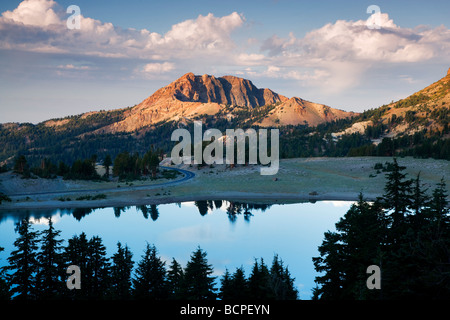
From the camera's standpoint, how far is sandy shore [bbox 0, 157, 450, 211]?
69.8 metres

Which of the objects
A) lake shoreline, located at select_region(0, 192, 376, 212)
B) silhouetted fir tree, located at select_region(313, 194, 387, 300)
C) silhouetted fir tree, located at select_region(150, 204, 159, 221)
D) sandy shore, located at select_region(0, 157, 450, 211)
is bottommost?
silhouetted fir tree, located at select_region(150, 204, 159, 221)

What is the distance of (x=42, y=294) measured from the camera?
20578 mm

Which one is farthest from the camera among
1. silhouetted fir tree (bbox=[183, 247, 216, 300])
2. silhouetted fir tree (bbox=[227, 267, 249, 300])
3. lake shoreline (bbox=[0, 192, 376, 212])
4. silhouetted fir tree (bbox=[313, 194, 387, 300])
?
lake shoreline (bbox=[0, 192, 376, 212])

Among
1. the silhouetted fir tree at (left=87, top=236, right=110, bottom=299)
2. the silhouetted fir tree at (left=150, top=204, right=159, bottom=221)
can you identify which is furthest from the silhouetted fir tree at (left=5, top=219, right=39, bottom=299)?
the silhouetted fir tree at (left=150, top=204, right=159, bottom=221)

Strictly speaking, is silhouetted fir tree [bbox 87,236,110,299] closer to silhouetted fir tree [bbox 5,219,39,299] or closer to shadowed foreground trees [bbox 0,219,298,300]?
shadowed foreground trees [bbox 0,219,298,300]

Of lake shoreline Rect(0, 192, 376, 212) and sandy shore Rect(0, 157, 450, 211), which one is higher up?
sandy shore Rect(0, 157, 450, 211)

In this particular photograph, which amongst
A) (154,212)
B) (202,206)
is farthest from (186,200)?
(154,212)

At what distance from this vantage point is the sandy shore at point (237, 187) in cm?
6975

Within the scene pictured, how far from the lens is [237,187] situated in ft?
271

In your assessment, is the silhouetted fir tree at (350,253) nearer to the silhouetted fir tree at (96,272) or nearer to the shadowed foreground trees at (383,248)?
the shadowed foreground trees at (383,248)

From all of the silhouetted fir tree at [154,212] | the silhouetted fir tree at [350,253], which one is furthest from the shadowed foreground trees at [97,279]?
the silhouetted fir tree at [154,212]

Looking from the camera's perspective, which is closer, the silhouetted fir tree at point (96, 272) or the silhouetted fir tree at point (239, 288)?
the silhouetted fir tree at point (239, 288)

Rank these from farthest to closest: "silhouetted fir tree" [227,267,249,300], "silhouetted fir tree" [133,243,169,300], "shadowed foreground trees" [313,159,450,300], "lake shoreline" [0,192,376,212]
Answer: "lake shoreline" [0,192,376,212] → "silhouetted fir tree" [133,243,169,300] → "silhouetted fir tree" [227,267,249,300] → "shadowed foreground trees" [313,159,450,300]
